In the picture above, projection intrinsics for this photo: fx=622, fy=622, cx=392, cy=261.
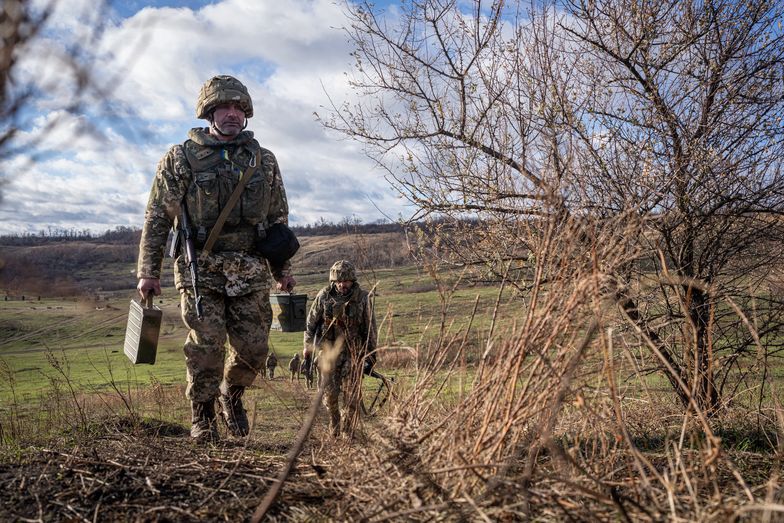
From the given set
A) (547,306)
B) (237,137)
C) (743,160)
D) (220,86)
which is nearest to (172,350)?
(237,137)

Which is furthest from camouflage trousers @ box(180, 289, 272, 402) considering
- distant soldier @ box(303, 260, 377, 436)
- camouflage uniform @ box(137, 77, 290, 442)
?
distant soldier @ box(303, 260, 377, 436)

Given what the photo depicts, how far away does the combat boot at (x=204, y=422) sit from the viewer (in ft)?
12.8

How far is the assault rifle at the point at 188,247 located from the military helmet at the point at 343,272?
1.65 m

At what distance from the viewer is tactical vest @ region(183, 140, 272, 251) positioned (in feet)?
14.2

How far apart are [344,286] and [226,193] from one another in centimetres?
174

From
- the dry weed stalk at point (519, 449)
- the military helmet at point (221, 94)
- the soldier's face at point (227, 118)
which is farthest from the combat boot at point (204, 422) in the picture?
the military helmet at point (221, 94)

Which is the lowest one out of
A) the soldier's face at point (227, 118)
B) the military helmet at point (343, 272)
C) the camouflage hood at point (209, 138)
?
the military helmet at point (343, 272)

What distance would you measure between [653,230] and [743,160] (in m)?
1.06

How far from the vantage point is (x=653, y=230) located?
15.9 ft

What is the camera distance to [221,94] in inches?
174

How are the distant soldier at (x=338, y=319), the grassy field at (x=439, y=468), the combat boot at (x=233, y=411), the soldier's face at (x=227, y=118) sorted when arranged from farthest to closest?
the distant soldier at (x=338, y=319)
the soldier's face at (x=227, y=118)
the combat boot at (x=233, y=411)
the grassy field at (x=439, y=468)

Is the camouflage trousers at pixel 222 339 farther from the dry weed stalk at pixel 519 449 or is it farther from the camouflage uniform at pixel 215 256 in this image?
the dry weed stalk at pixel 519 449

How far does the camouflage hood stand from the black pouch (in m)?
0.67

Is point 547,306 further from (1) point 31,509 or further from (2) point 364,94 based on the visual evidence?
(2) point 364,94
